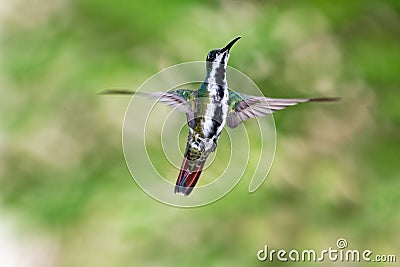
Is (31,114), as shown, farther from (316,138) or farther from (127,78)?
Result: (316,138)

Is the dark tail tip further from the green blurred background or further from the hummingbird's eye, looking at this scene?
the hummingbird's eye

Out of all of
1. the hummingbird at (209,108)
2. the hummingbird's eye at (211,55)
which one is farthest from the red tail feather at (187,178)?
the hummingbird's eye at (211,55)

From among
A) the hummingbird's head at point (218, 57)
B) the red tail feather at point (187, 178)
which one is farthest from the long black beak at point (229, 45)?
the red tail feather at point (187, 178)

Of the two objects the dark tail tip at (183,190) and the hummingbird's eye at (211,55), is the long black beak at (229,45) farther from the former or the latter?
the dark tail tip at (183,190)

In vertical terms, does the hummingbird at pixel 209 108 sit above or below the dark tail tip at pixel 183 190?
above

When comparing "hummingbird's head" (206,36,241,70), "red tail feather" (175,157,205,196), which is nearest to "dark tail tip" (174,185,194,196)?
"red tail feather" (175,157,205,196)

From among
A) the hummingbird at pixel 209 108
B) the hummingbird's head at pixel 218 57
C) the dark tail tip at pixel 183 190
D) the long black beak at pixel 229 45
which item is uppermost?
the long black beak at pixel 229 45

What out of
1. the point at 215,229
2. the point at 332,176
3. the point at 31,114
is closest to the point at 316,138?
the point at 332,176
